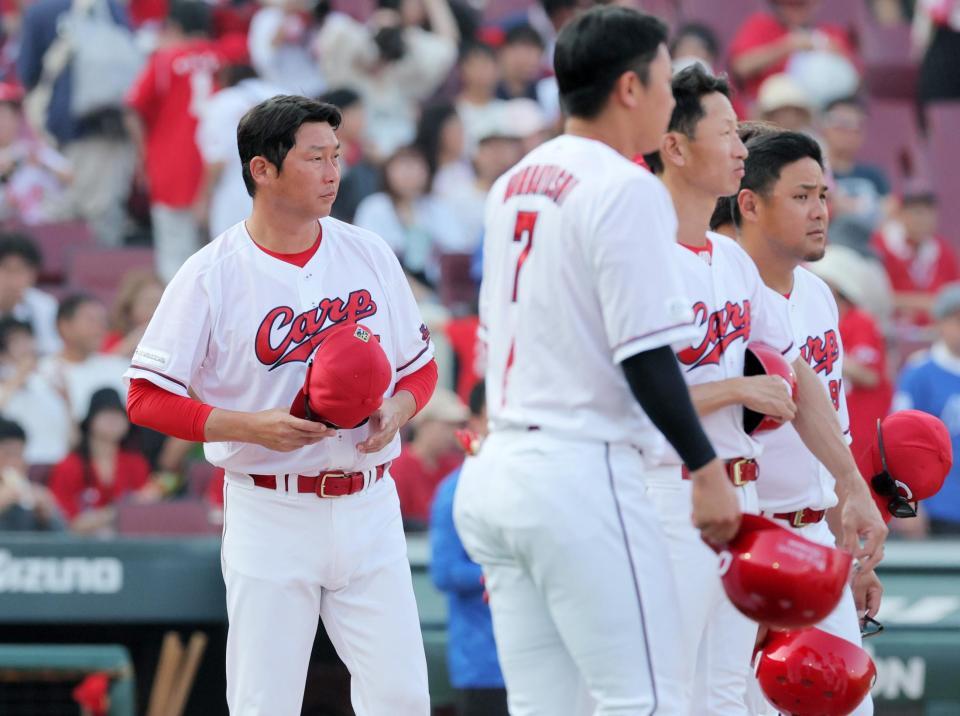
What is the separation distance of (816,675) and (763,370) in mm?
801

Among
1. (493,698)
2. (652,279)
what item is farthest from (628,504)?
(493,698)

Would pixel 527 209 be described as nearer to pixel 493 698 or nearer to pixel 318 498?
pixel 318 498

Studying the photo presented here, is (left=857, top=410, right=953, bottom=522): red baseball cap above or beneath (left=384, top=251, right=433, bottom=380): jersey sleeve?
beneath

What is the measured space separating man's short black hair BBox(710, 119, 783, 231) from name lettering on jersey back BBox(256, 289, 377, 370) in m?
1.10

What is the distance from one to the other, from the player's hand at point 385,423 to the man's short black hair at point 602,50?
3.82 feet

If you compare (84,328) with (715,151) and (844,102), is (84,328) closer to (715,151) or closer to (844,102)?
(715,151)

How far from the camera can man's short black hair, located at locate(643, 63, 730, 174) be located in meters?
4.14

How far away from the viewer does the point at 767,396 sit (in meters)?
3.95

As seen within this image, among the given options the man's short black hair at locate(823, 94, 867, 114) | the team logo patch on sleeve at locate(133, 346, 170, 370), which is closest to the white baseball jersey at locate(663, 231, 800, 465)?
the team logo patch on sleeve at locate(133, 346, 170, 370)

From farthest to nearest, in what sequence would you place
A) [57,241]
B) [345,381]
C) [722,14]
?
1. [722,14]
2. [57,241]
3. [345,381]

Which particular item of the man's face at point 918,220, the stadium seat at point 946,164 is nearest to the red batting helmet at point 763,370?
the man's face at point 918,220

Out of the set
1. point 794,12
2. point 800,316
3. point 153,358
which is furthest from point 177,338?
point 794,12

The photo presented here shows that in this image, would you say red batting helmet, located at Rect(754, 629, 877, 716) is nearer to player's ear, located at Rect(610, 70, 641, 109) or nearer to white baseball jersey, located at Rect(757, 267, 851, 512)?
white baseball jersey, located at Rect(757, 267, 851, 512)

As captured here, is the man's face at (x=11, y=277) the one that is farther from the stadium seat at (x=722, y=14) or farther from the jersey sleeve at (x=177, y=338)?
the stadium seat at (x=722, y=14)
